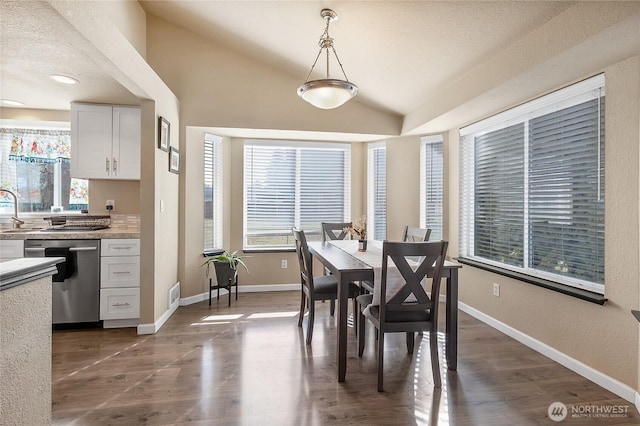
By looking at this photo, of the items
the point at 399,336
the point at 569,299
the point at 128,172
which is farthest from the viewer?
the point at 128,172

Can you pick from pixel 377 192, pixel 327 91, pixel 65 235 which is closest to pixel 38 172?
pixel 65 235

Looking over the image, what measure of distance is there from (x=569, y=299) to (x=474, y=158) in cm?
191

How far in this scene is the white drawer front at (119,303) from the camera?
3318 millimetres

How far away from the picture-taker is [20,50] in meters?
2.44

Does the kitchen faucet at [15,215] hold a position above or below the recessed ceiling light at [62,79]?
below

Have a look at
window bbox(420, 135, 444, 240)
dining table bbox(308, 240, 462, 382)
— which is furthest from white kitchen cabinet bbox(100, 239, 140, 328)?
window bbox(420, 135, 444, 240)

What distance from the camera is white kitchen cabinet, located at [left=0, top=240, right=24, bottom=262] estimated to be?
10.4ft

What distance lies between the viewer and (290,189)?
5070 mm

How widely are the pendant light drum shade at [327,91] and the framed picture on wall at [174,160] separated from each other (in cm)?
182

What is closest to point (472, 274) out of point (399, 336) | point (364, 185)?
point (399, 336)

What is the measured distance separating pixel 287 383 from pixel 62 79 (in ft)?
10.6

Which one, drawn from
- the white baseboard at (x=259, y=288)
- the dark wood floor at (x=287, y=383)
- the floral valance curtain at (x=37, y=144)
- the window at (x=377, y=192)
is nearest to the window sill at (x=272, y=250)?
the white baseboard at (x=259, y=288)

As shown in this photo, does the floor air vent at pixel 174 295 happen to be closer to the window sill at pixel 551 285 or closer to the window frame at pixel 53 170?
the window frame at pixel 53 170

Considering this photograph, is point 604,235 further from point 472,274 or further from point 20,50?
point 20,50
